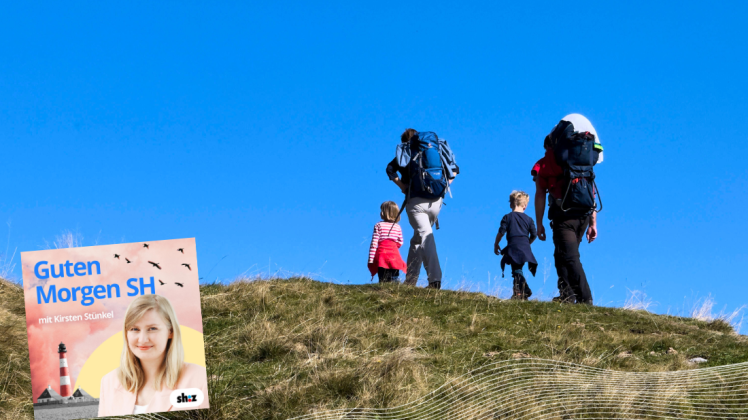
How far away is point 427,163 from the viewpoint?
10.5 m

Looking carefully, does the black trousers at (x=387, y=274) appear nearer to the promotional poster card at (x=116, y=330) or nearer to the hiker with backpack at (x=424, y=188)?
the hiker with backpack at (x=424, y=188)

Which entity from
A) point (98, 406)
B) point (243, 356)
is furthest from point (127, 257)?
point (243, 356)

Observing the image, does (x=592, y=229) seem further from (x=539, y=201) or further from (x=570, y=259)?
(x=539, y=201)

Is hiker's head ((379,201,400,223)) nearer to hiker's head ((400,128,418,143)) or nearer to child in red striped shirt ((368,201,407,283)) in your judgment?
child in red striped shirt ((368,201,407,283))

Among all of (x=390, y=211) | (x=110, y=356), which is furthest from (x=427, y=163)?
(x=110, y=356)

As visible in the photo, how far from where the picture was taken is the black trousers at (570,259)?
9227mm

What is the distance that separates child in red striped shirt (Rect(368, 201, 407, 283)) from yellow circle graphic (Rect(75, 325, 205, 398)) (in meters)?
6.14

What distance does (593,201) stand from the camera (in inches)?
362

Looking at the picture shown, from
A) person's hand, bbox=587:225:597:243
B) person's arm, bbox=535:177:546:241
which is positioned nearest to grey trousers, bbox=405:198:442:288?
person's arm, bbox=535:177:546:241

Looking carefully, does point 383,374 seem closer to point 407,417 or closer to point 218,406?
point 407,417

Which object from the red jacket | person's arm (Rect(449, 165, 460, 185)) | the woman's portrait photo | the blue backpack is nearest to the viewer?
the woman's portrait photo

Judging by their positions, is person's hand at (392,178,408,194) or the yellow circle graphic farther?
person's hand at (392,178,408,194)

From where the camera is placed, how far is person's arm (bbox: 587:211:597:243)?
9469mm

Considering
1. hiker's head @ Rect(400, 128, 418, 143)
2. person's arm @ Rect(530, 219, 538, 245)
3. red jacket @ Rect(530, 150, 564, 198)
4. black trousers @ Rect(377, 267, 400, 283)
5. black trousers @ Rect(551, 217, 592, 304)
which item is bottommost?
black trousers @ Rect(551, 217, 592, 304)
